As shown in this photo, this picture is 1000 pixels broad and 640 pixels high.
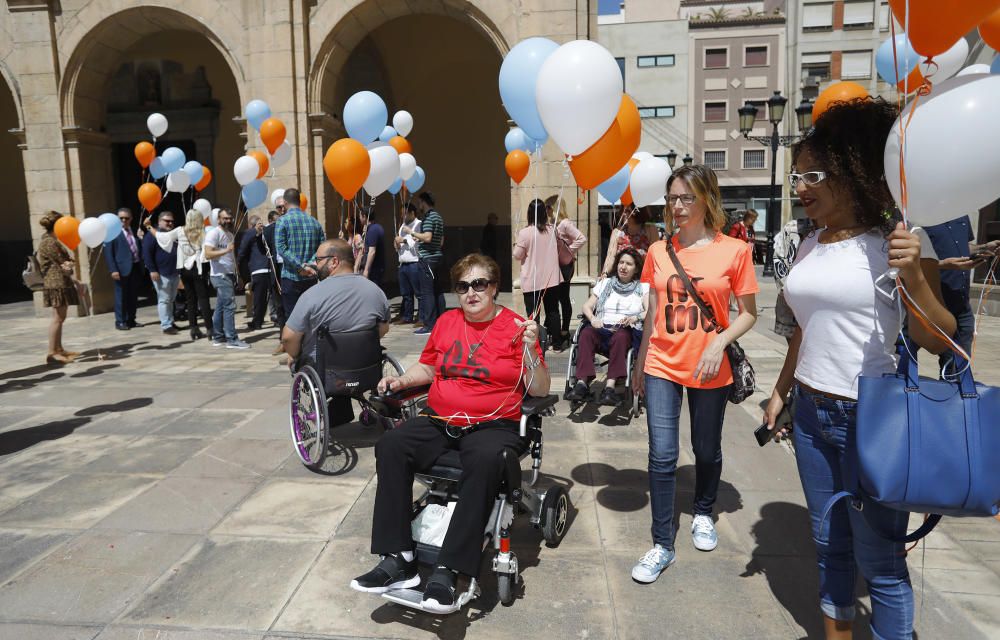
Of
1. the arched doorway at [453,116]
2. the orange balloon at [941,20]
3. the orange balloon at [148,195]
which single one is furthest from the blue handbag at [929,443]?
the arched doorway at [453,116]

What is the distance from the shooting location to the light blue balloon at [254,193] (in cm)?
877

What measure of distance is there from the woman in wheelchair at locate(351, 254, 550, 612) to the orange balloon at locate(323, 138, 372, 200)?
2976 mm

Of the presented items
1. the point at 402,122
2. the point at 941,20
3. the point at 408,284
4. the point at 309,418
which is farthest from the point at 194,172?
the point at 941,20

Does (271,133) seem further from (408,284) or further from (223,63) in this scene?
(223,63)

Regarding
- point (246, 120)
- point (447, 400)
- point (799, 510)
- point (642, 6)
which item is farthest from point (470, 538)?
point (642, 6)

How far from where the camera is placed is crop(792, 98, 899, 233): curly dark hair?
1960mm

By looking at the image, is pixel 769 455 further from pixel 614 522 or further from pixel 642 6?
pixel 642 6

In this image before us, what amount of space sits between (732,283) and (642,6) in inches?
1719

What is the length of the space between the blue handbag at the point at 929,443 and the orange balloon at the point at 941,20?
938mm

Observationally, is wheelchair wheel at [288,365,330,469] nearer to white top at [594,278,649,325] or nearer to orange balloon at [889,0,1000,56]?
white top at [594,278,649,325]

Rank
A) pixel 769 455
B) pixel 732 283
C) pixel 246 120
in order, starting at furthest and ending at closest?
pixel 246 120
pixel 769 455
pixel 732 283

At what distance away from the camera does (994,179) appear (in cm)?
170

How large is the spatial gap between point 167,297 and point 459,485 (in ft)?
27.0

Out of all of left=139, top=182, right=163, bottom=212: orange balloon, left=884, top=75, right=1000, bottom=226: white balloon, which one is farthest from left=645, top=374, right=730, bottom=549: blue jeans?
left=139, top=182, right=163, bottom=212: orange balloon
